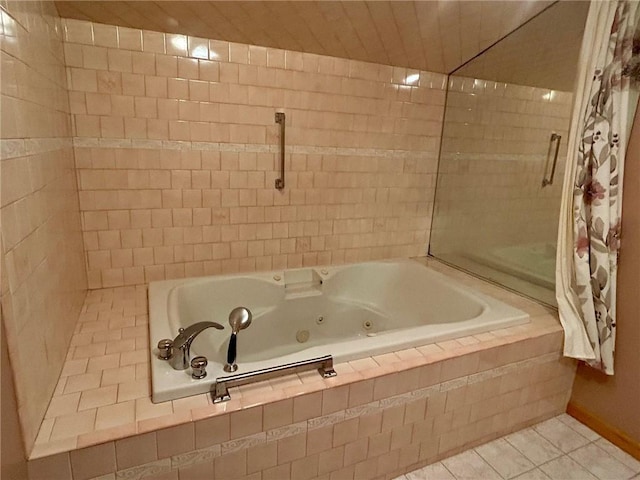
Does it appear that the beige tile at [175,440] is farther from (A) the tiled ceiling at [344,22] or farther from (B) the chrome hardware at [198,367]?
(A) the tiled ceiling at [344,22]

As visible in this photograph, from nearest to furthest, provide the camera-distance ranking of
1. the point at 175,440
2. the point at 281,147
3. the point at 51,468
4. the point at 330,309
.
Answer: the point at 51,468 < the point at 175,440 < the point at 281,147 < the point at 330,309

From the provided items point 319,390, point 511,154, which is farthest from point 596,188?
point 319,390

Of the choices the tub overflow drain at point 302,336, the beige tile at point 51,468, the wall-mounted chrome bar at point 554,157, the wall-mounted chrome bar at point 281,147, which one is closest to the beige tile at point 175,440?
the beige tile at point 51,468

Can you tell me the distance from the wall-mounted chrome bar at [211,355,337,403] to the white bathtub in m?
0.09

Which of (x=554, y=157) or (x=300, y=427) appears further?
(x=554, y=157)

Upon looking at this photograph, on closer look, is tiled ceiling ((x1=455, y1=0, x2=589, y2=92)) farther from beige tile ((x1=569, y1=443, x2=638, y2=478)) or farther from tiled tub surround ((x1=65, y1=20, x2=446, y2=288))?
beige tile ((x1=569, y1=443, x2=638, y2=478))

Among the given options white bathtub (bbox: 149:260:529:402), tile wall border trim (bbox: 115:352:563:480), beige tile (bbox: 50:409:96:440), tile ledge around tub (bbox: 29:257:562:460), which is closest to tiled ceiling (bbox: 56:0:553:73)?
white bathtub (bbox: 149:260:529:402)

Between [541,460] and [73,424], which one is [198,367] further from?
[541,460]

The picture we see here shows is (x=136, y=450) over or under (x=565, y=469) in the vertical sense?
over

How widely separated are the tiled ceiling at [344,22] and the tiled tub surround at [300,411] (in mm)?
1317

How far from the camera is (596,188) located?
1.58 meters

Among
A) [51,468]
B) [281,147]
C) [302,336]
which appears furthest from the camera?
[302,336]

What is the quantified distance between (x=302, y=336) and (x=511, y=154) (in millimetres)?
1654

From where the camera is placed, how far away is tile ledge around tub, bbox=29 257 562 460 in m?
0.98
